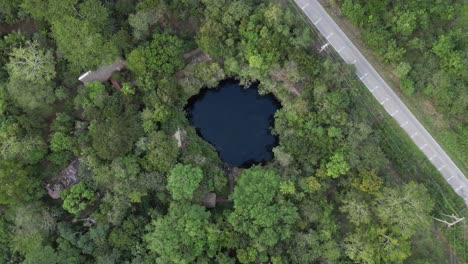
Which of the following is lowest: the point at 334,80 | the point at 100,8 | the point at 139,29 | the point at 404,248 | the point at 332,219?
the point at 404,248

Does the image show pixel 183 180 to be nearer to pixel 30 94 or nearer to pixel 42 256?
pixel 42 256

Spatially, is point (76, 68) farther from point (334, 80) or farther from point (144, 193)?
point (334, 80)

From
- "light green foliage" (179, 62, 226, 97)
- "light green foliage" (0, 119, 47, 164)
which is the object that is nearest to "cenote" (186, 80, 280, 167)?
"light green foliage" (179, 62, 226, 97)

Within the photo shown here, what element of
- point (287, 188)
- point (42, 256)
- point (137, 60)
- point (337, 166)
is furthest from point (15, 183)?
point (337, 166)

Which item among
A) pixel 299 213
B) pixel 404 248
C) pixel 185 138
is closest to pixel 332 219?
pixel 299 213

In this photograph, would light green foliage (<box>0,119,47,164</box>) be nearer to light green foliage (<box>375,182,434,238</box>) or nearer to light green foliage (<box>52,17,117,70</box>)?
light green foliage (<box>52,17,117,70</box>)
